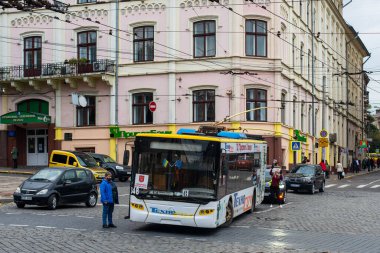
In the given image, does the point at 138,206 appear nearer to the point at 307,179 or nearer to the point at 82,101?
the point at 307,179

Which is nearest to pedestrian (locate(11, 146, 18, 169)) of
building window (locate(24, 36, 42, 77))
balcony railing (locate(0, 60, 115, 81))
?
balcony railing (locate(0, 60, 115, 81))

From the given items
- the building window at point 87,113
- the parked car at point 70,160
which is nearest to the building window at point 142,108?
the building window at point 87,113

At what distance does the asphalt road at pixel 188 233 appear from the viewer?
1375 cm

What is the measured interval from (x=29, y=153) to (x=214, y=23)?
58.4 ft

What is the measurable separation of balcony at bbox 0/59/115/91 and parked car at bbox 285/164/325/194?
16539 mm

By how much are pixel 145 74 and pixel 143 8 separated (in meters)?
4.89

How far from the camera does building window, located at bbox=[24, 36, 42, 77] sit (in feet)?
151

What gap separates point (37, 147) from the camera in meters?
46.8

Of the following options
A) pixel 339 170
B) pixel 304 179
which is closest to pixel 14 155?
pixel 304 179

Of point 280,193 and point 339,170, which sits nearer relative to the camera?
point 280,193

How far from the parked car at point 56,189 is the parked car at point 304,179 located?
1369cm

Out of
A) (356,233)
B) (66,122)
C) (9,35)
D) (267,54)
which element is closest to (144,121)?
(66,122)

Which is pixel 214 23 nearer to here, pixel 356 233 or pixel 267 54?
pixel 267 54

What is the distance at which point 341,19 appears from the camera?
72.9 meters
